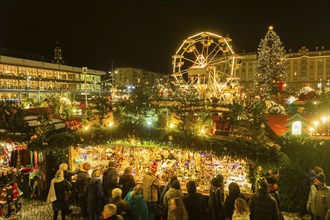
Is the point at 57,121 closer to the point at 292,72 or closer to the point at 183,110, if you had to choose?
the point at 183,110

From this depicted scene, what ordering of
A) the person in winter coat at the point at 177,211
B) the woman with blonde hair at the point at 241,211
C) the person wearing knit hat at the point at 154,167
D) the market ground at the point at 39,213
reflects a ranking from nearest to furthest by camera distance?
the woman with blonde hair at the point at 241,211, the person in winter coat at the point at 177,211, the person wearing knit hat at the point at 154,167, the market ground at the point at 39,213

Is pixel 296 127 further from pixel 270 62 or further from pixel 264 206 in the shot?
pixel 270 62

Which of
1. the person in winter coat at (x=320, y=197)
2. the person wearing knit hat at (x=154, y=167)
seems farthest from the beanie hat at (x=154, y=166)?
the person in winter coat at (x=320, y=197)

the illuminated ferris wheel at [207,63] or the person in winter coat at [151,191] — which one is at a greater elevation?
the illuminated ferris wheel at [207,63]

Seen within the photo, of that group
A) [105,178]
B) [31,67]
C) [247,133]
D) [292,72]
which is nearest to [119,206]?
[105,178]

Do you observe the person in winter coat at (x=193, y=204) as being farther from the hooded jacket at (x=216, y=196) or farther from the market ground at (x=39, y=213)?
the market ground at (x=39, y=213)

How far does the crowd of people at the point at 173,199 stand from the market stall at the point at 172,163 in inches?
21.8

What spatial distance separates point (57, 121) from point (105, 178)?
129 inches

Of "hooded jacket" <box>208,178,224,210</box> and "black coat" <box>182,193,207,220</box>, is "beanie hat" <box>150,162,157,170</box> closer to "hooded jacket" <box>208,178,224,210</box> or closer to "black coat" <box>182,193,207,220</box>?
"hooded jacket" <box>208,178,224,210</box>

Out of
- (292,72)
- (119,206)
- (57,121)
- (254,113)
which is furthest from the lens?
(292,72)

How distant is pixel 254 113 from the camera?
25.0 feet

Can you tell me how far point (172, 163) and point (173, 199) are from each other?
314 cm

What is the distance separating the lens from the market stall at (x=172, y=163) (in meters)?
8.37

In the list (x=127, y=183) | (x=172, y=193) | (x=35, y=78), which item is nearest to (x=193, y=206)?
(x=172, y=193)
